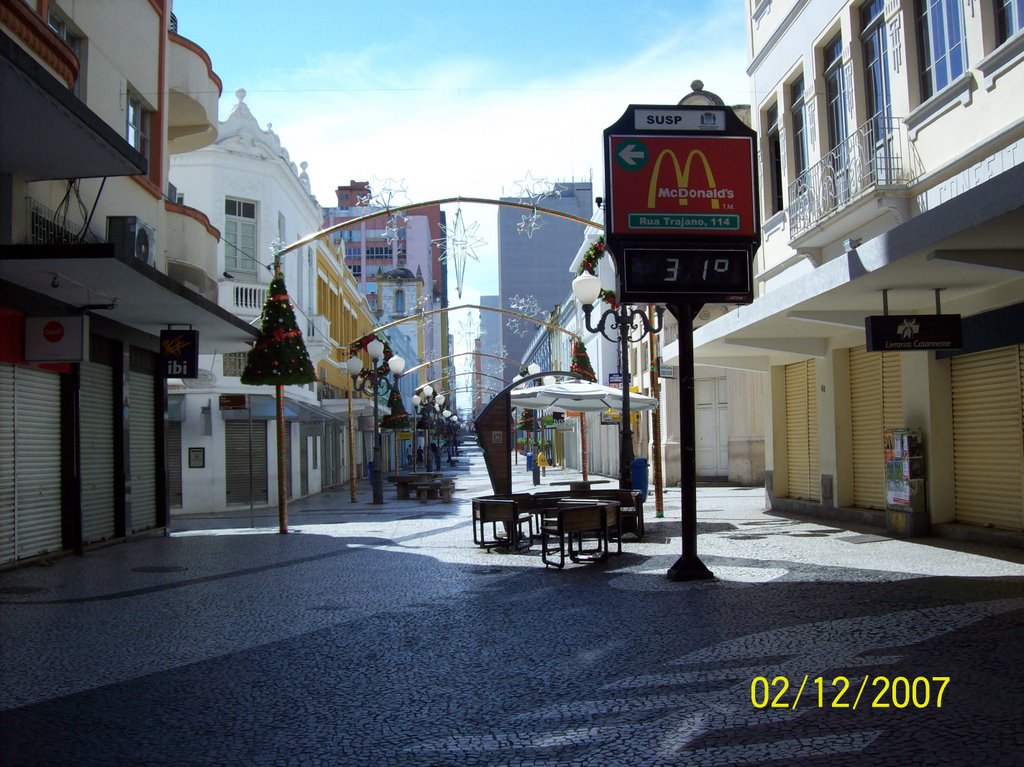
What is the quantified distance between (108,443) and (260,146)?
15.3 meters

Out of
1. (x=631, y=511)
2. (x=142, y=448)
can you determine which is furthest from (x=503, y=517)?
(x=142, y=448)

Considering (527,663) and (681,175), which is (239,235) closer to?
(681,175)

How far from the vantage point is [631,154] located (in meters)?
10.2

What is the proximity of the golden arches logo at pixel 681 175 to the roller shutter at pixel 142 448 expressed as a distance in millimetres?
10836

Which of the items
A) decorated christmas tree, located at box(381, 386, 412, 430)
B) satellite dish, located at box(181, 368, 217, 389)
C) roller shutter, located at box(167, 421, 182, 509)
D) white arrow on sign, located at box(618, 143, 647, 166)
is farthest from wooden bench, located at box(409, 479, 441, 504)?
white arrow on sign, located at box(618, 143, 647, 166)

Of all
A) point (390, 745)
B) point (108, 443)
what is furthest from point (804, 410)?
point (390, 745)

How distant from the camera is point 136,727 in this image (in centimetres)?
555

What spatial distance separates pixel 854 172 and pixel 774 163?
5819 mm

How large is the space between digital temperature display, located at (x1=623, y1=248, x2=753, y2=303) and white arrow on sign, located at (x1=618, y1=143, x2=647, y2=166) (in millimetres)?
890

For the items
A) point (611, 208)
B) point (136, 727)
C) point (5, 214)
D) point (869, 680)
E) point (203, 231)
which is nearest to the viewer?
point (136, 727)

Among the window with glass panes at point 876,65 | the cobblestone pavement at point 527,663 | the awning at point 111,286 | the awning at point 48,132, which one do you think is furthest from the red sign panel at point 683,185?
the awning at point 111,286

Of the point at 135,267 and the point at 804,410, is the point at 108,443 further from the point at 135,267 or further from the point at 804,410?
the point at 804,410

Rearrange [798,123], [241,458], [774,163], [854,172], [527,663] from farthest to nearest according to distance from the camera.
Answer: [241,458]
[774,163]
[798,123]
[854,172]
[527,663]

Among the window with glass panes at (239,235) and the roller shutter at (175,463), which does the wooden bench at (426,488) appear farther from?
the window with glass panes at (239,235)
